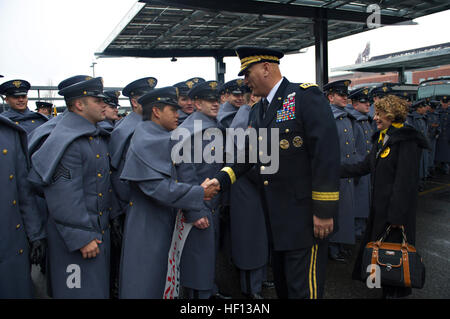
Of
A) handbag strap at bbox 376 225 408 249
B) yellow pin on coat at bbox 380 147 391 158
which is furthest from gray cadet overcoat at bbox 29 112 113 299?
yellow pin on coat at bbox 380 147 391 158

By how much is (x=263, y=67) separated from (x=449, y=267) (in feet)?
11.7

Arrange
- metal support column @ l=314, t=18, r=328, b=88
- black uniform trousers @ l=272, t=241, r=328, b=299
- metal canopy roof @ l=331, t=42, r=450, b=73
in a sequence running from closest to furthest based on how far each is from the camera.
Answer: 1. black uniform trousers @ l=272, t=241, r=328, b=299
2. metal support column @ l=314, t=18, r=328, b=88
3. metal canopy roof @ l=331, t=42, r=450, b=73

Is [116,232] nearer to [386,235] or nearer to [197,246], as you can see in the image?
[197,246]

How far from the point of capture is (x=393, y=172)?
2846 millimetres

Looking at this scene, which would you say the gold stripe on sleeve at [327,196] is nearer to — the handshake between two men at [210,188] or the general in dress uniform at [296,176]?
the general in dress uniform at [296,176]

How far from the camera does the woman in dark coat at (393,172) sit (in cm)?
271

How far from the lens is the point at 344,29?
512 inches

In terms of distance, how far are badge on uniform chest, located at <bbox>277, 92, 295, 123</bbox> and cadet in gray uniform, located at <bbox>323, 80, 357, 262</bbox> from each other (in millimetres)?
2244

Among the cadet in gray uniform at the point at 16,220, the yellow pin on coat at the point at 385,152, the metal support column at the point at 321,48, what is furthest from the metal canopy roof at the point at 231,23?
the yellow pin on coat at the point at 385,152

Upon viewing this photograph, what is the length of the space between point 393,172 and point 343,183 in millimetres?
1484

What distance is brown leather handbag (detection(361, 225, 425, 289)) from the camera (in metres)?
2.62

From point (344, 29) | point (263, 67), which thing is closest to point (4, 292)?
point (263, 67)

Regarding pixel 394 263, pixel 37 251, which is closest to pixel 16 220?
pixel 37 251

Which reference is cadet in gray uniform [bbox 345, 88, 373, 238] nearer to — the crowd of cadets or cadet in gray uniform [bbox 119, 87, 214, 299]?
the crowd of cadets
